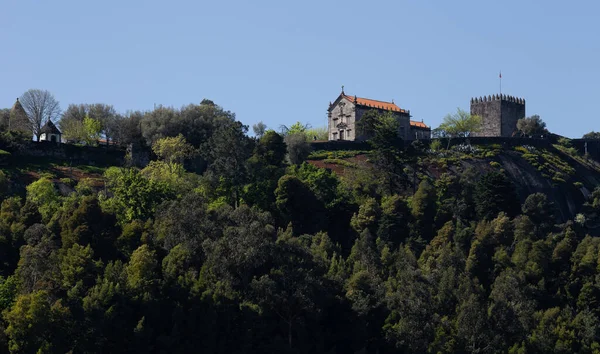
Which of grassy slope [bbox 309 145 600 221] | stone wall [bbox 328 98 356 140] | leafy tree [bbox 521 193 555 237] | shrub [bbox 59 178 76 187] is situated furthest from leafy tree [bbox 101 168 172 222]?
stone wall [bbox 328 98 356 140]

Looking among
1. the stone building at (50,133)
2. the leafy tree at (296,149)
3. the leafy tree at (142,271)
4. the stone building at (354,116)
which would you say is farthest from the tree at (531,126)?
the leafy tree at (142,271)

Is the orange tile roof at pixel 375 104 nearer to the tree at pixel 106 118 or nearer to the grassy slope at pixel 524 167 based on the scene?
the grassy slope at pixel 524 167

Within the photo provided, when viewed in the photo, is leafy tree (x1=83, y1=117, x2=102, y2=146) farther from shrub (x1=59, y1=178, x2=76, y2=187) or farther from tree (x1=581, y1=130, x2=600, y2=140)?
tree (x1=581, y1=130, x2=600, y2=140)

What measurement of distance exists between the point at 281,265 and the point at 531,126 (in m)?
72.7

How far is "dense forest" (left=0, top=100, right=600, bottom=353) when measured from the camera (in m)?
68.9

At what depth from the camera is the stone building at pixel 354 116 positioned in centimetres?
12350

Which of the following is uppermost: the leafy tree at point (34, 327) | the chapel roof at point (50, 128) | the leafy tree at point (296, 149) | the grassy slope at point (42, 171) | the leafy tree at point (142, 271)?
the chapel roof at point (50, 128)

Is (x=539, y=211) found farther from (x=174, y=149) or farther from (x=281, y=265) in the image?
(x=174, y=149)

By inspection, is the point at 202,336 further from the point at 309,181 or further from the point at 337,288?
the point at 309,181

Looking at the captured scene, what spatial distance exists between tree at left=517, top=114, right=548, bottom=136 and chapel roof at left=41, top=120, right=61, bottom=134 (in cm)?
Result: 5887

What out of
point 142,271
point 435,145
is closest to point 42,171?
point 142,271

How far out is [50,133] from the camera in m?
111

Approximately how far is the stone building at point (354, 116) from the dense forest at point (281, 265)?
24.2 meters

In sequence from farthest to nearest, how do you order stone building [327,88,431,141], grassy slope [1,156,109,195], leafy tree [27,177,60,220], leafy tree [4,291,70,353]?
stone building [327,88,431,141] → grassy slope [1,156,109,195] → leafy tree [27,177,60,220] → leafy tree [4,291,70,353]
